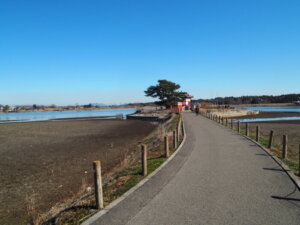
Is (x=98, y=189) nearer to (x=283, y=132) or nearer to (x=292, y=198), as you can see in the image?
(x=292, y=198)

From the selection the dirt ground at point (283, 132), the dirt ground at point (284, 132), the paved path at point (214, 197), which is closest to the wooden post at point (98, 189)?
the paved path at point (214, 197)

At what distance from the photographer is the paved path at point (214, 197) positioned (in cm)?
421

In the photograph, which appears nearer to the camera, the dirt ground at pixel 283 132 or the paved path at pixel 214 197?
the paved path at pixel 214 197

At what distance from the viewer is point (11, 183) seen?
31.5 ft

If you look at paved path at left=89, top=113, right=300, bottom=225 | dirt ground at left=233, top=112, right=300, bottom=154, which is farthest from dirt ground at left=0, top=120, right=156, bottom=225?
dirt ground at left=233, top=112, right=300, bottom=154

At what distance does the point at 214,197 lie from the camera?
5133mm

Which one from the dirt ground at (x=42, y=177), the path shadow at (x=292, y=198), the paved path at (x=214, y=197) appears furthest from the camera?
the dirt ground at (x=42, y=177)

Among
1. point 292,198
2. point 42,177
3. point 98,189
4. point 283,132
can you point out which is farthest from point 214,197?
point 283,132

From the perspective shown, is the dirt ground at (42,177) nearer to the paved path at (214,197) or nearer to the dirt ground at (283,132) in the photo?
the paved path at (214,197)

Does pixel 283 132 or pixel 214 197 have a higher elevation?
pixel 214 197

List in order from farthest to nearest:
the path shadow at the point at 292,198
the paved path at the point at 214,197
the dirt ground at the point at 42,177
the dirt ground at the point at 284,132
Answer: the dirt ground at the point at 284,132 < the dirt ground at the point at 42,177 < the path shadow at the point at 292,198 < the paved path at the point at 214,197

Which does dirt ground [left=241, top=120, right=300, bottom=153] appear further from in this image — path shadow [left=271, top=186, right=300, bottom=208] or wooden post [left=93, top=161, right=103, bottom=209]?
wooden post [left=93, top=161, right=103, bottom=209]

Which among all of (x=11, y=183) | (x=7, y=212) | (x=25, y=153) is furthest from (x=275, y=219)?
(x=25, y=153)

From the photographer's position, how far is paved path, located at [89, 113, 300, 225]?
421 cm
